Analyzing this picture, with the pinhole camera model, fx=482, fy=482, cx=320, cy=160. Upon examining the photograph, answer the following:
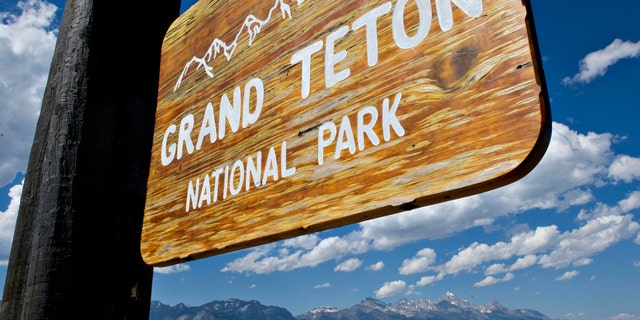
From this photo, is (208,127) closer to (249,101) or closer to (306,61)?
(249,101)

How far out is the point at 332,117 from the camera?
120cm

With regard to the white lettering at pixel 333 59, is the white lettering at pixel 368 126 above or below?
below

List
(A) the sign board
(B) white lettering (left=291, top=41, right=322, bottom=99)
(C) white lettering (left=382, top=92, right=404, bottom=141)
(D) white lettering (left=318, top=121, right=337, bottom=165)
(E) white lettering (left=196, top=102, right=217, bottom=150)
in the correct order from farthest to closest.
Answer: (E) white lettering (left=196, top=102, right=217, bottom=150), (B) white lettering (left=291, top=41, right=322, bottom=99), (D) white lettering (left=318, top=121, right=337, bottom=165), (C) white lettering (left=382, top=92, right=404, bottom=141), (A) the sign board

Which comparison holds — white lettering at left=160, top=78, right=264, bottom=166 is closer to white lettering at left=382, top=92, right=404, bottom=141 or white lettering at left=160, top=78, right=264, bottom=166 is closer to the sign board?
the sign board

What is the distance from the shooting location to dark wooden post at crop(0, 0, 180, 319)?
4.95 feet

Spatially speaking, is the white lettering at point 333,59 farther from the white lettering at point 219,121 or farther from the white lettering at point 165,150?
the white lettering at point 165,150

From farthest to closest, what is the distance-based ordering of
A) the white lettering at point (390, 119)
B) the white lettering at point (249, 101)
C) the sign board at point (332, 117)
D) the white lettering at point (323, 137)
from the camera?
1. the white lettering at point (249, 101)
2. the white lettering at point (323, 137)
3. the white lettering at point (390, 119)
4. the sign board at point (332, 117)

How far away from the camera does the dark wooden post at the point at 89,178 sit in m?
1.51

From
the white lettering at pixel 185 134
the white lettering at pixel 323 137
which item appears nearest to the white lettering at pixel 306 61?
the white lettering at pixel 323 137

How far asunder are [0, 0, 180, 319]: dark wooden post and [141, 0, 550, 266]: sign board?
95 millimetres

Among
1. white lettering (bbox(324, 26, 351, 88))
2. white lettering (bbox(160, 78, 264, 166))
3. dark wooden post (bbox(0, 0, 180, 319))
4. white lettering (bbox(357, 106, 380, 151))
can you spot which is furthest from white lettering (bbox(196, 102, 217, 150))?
white lettering (bbox(357, 106, 380, 151))

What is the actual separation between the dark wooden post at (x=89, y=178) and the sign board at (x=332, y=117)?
9 centimetres

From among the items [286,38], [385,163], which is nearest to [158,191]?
[286,38]

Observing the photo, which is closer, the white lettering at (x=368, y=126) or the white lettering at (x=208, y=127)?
the white lettering at (x=368, y=126)
